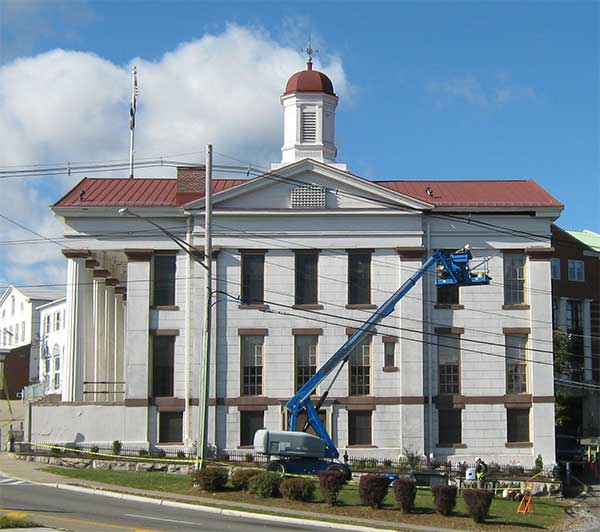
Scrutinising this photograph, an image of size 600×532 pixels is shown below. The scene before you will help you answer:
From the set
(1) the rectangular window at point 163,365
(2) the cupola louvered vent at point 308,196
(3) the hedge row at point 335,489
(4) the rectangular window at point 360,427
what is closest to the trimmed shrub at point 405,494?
(3) the hedge row at point 335,489

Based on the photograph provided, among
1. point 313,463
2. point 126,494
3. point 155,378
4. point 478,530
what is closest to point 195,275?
point 155,378

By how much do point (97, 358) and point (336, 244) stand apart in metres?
16.1

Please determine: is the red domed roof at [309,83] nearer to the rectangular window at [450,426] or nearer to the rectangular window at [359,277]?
the rectangular window at [359,277]

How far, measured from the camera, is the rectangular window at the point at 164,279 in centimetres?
4738

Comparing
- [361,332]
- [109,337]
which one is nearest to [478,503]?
[361,332]

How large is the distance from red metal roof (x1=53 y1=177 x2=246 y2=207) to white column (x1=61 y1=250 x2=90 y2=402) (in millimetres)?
2740

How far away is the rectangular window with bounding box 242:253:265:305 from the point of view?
155 feet

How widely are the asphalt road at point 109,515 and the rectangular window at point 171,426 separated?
13031 mm

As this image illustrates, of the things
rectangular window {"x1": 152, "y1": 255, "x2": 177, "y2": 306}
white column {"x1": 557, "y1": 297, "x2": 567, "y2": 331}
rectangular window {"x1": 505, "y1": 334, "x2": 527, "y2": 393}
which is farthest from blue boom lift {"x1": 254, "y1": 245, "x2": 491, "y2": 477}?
white column {"x1": 557, "y1": 297, "x2": 567, "y2": 331}

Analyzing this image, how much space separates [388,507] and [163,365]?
719 inches

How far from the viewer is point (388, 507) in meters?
31.8

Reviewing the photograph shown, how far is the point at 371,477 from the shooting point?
31688 mm

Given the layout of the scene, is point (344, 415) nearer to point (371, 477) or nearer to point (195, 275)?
point (195, 275)

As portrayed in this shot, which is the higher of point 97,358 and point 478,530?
point 97,358
